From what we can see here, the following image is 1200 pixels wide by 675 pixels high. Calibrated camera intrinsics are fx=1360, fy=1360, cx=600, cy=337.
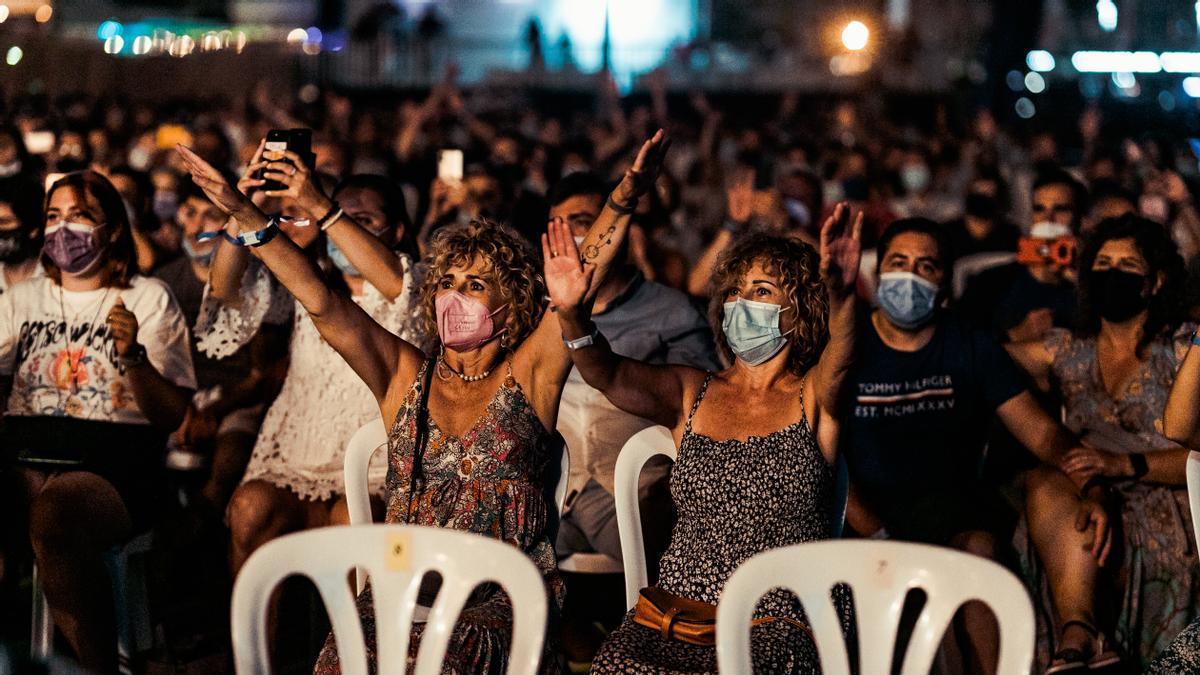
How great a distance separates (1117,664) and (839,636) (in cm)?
182

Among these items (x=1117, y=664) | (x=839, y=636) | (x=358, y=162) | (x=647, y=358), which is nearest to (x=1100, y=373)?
(x=1117, y=664)

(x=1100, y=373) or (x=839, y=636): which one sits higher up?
(x=1100, y=373)

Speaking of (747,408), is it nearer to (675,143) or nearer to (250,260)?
(250,260)

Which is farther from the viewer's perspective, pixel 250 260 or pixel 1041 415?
pixel 250 260

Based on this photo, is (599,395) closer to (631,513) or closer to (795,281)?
(631,513)

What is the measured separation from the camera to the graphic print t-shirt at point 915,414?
451 centimetres

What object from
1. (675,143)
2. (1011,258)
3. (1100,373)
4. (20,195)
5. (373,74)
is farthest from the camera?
(373,74)

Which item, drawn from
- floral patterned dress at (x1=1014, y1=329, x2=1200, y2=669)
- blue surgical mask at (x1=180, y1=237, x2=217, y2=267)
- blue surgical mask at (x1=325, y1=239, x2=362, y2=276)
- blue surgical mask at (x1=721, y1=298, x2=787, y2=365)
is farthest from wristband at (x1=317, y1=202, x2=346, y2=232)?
floral patterned dress at (x1=1014, y1=329, x2=1200, y2=669)

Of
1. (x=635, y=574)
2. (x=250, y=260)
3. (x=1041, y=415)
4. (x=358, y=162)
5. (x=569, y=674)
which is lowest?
(x=569, y=674)

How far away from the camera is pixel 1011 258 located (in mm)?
7070

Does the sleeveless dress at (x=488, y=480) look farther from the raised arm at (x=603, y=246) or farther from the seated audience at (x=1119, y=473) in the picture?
the seated audience at (x=1119, y=473)

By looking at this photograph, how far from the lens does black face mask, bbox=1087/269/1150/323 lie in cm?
462

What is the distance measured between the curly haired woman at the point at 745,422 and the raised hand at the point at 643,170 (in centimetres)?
31

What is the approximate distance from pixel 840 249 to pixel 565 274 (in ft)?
2.23
